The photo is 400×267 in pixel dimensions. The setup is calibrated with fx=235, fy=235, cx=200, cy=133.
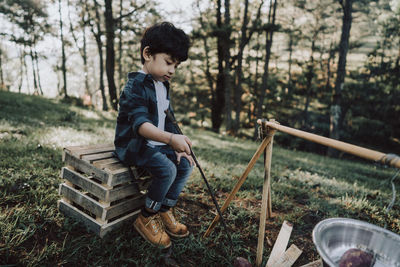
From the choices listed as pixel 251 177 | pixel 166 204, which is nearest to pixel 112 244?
pixel 166 204

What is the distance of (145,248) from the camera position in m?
2.05

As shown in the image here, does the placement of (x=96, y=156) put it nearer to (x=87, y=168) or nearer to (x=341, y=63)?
(x=87, y=168)

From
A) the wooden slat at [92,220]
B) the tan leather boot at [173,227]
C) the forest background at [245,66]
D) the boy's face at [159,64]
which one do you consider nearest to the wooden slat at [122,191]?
the wooden slat at [92,220]

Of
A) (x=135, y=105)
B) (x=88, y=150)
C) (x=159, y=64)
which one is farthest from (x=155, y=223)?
(x=159, y=64)

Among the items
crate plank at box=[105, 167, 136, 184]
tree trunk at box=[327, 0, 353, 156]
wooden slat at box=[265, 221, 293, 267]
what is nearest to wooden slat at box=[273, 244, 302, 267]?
wooden slat at box=[265, 221, 293, 267]

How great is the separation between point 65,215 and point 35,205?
1.02 ft

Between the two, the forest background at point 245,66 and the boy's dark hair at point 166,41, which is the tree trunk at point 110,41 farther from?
the boy's dark hair at point 166,41

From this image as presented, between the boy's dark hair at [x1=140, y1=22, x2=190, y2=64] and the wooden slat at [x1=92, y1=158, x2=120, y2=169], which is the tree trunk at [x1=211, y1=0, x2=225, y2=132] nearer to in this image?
the boy's dark hair at [x1=140, y1=22, x2=190, y2=64]

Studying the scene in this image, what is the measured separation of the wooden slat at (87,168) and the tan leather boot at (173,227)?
0.74 meters

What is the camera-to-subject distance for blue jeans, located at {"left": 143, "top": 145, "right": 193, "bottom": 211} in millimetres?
2025

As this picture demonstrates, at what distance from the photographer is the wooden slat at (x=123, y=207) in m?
2.02

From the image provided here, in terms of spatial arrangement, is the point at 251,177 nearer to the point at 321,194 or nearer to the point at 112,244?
the point at 321,194

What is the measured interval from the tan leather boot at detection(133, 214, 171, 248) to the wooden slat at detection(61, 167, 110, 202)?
0.39 meters

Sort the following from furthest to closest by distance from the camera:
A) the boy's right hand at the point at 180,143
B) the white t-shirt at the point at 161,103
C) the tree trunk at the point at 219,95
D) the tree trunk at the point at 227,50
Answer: the tree trunk at the point at 219,95
the tree trunk at the point at 227,50
the white t-shirt at the point at 161,103
the boy's right hand at the point at 180,143
